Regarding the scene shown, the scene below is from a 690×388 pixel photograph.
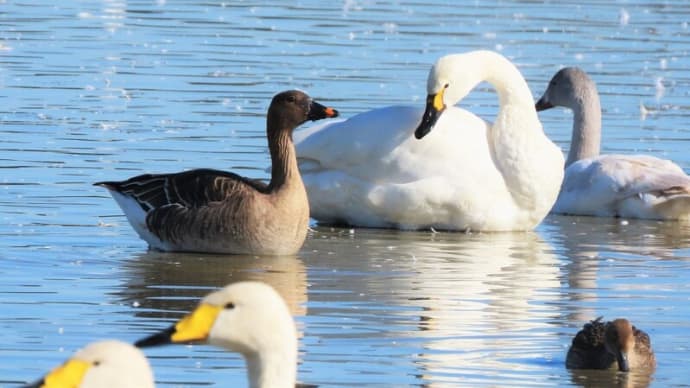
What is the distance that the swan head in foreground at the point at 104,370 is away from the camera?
641cm

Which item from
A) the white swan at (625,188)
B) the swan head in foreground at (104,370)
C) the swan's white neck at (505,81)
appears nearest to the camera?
the swan head in foreground at (104,370)

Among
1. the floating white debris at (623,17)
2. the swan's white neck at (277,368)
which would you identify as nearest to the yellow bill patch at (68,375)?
the swan's white neck at (277,368)

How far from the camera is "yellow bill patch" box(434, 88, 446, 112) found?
13.7m

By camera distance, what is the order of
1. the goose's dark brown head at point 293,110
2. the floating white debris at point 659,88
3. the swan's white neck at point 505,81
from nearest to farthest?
the goose's dark brown head at point 293,110 → the swan's white neck at point 505,81 → the floating white debris at point 659,88

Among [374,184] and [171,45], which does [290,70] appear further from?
[374,184]

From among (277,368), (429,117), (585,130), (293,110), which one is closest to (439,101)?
(429,117)

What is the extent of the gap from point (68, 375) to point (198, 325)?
0.56m

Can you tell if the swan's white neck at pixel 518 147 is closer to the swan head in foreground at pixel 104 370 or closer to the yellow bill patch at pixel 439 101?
the yellow bill patch at pixel 439 101

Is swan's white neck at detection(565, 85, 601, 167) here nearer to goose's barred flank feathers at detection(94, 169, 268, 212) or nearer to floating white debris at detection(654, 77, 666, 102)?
floating white debris at detection(654, 77, 666, 102)

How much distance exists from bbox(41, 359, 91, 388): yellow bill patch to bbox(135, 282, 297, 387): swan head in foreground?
1.16 feet

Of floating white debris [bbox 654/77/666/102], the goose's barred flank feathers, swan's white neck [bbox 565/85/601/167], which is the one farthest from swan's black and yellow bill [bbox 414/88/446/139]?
floating white debris [bbox 654/77/666/102]

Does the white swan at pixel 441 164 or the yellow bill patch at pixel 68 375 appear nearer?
the yellow bill patch at pixel 68 375

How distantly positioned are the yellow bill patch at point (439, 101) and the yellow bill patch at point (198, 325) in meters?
7.04

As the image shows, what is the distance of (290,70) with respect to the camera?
69.6ft
